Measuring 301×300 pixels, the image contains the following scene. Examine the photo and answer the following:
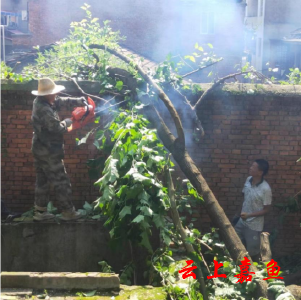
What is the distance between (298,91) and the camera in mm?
7328

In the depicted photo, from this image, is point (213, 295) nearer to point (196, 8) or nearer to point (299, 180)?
point (299, 180)

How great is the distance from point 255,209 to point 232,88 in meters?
1.79

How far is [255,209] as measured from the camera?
6.64m

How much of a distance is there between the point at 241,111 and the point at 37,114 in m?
2.84

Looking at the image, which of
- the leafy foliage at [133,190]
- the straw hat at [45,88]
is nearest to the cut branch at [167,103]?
the leafy foliage at [133,190]

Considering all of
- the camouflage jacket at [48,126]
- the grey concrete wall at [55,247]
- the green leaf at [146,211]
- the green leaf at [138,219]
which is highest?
the camouflage jacket at [48,126]

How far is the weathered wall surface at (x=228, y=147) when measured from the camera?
7.29 m

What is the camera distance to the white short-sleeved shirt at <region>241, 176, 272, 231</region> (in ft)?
21.6

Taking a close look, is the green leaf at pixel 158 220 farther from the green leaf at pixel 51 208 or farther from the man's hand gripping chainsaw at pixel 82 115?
the green leaf at pixel 51 208

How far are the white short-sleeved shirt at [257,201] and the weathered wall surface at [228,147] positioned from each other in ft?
2.47

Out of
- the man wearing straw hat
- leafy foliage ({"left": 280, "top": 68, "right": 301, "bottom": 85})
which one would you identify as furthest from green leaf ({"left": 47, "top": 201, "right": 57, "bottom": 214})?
leafy foliage ({"left": 280, "top": 68, "right": 301, "bottom": 85})

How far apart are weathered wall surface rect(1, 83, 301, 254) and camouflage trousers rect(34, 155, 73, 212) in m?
0.51

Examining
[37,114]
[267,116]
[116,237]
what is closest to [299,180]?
[267,116]

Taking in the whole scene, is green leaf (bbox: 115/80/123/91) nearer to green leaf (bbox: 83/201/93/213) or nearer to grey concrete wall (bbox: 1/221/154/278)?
green leaf (bbox: 83/201/93/213)
